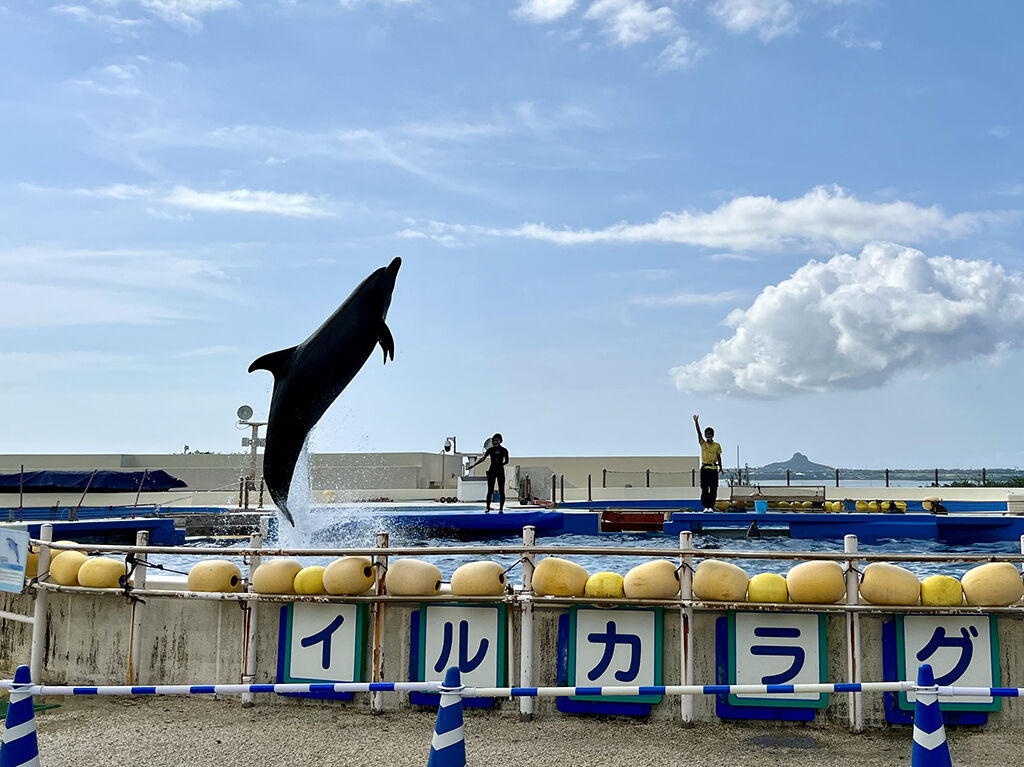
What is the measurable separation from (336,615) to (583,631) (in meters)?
1.79

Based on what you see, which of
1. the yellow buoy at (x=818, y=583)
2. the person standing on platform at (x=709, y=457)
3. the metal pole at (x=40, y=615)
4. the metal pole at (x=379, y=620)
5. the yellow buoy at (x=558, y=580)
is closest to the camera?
the yellow buoy at (x=818, y=583)

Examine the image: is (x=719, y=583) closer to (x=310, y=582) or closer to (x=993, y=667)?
(x=993, y=667)

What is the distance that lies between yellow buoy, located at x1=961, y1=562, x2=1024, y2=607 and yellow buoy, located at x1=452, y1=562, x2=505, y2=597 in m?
3.15

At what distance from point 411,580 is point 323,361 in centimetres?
510

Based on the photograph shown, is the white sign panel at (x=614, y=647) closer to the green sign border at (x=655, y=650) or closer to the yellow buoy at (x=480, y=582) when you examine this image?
the green sign border at (x=655, y=650)

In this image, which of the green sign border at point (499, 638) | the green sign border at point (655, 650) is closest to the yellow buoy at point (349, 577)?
the green sign border at point (499, 638)

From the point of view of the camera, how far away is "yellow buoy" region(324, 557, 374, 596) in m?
6.59

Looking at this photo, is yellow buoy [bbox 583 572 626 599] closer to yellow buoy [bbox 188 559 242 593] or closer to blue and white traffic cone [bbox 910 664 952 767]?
blue and white traffic cone [bbox 910 664 952 767]

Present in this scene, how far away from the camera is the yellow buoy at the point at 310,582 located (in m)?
6.74

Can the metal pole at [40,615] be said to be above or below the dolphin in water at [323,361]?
below

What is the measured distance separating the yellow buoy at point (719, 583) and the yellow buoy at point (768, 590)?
0.09 meters

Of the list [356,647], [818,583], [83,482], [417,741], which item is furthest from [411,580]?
[83,482]

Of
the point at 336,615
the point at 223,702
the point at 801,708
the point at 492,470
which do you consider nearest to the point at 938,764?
the point at 801,708

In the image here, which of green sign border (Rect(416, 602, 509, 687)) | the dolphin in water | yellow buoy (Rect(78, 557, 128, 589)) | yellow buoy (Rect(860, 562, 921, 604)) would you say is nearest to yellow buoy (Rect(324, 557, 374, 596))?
green sign border (Rect(416, 602, 509, 687))
